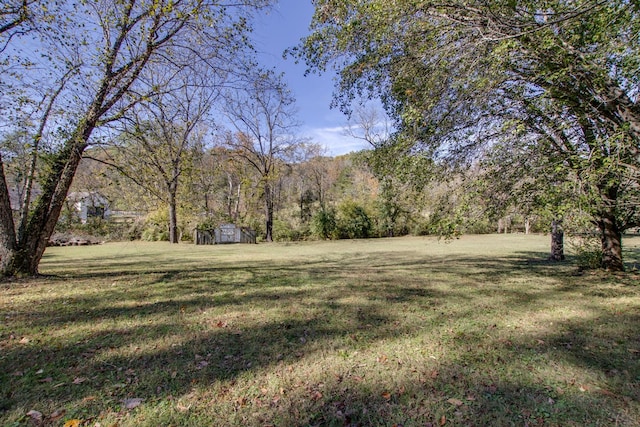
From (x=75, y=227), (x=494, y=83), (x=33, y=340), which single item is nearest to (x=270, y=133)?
(x=75, y=227)

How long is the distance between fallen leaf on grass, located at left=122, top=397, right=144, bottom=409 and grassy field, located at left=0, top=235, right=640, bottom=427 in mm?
13

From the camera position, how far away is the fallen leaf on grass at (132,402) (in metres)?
2.28

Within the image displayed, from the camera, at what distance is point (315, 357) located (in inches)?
121

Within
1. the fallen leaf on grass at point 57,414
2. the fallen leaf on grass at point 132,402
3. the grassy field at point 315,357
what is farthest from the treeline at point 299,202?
the fallen leaf on grass at point 57,414

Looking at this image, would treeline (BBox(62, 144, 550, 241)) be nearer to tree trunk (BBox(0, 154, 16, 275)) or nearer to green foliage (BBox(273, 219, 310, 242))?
green foliage (BBox(273, 219, 310, 242))

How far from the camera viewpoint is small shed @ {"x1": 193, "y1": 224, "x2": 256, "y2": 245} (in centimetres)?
2133

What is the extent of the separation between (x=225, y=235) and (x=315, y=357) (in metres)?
20.1

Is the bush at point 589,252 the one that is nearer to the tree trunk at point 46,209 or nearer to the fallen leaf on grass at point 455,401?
the fallen leaf on grass at point 455,401

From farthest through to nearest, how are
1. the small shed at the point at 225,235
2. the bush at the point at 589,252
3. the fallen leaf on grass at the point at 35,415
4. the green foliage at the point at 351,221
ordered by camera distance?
the green foliage at the point at 351,221 → the small shed at the point at 225,235 → the bush at the point at 589,252 → the fallen leaf on grass at the point at 35,415

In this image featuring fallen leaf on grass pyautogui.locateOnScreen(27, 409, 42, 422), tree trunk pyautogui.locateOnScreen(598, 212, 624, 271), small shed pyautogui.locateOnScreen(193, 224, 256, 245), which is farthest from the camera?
small shed pyautogui.locateOnScreen(193, 224, 256, 245)

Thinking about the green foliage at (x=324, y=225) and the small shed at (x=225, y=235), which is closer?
the small shed at (x=225, y=235)

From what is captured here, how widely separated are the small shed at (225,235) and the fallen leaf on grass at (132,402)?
19.5 meters

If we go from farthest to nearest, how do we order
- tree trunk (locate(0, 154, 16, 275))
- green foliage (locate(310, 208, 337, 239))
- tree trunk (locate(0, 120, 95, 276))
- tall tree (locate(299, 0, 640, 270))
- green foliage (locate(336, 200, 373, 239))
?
green foliage (locate(336, 200, 373, 239)) < green foliage (locate(310, 208, 337, 239)) < tree trunk (locate(0, 120, 95, 276)) < tree trunk (locate(0, 154, 16, 275)) < tall tree (locate(299, 0, 640, 270))

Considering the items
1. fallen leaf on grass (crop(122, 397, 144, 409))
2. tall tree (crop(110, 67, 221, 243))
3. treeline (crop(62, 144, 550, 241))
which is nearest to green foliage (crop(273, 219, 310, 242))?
treeline (crop(62, 144, 550, 241))
